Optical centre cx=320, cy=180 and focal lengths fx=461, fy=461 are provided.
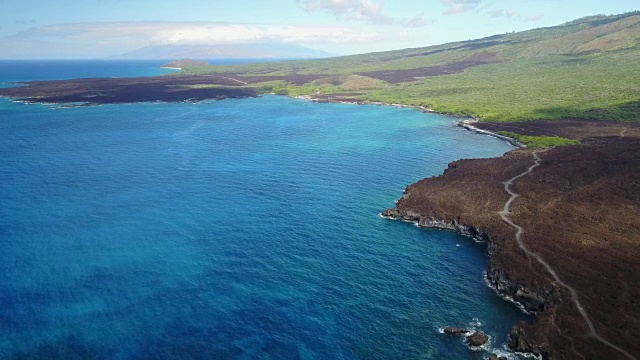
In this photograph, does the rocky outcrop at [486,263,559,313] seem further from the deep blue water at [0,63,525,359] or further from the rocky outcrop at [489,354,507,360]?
the rocky outcrop at [489,354,507,360]

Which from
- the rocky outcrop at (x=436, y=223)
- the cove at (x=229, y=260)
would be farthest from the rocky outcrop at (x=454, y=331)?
the rocky outcrop at (x=436, y=223)

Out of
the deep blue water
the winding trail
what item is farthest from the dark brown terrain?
the deep blue water

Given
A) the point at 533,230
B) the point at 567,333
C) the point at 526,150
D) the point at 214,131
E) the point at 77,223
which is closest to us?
the point at 567,333

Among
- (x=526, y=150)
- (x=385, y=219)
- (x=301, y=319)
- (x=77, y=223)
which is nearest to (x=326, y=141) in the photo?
(x=526, y=150)

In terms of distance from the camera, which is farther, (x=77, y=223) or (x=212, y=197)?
(x=212, y=197)

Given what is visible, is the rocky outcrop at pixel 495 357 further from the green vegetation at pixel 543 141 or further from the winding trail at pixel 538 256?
the green vegetation at pixel 543 141

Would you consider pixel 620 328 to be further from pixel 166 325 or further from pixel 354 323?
pixel 166 325

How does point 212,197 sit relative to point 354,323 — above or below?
above

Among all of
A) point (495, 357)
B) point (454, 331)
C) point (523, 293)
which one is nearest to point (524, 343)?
point (495, 357)
